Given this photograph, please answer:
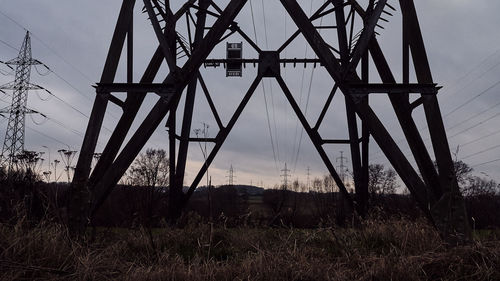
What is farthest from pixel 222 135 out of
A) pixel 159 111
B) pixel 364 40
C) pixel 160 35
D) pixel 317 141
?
pixel 364 40

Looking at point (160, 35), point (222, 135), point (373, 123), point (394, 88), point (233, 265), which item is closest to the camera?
point (233, 265)

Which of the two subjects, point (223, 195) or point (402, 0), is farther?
point (223, 195)

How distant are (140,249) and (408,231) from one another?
3.35 m

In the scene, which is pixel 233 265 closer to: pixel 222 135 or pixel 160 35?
pixel 160 35

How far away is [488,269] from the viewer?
11.3 feet

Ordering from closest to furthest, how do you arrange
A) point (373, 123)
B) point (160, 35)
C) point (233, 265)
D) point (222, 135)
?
point (233, 265)
point (373, 123)
point (160, 35)
point (222, 135)

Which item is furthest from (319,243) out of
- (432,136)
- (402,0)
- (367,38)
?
(402,0)

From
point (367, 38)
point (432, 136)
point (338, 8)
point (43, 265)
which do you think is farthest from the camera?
point (338, 8)

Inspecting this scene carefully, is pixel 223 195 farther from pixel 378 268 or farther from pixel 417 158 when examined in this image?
pixel 378 268

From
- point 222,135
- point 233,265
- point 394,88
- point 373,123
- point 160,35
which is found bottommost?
point 233,265

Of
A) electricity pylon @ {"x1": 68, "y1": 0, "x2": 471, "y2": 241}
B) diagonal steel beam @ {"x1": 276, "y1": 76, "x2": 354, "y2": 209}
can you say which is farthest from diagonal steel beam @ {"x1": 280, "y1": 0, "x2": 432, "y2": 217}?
diagonal steel beam @ {"x1": 276, "y1": 76, "x2": 354, "y2": 209}

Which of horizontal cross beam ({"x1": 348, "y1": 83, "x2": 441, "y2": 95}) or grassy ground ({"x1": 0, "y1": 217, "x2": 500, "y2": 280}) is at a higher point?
horizontal cross beam ({"x1": 348, "y1": 83, "x2": 441, "y2": 95})

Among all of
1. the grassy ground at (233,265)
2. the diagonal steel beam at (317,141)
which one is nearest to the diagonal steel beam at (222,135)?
the diagonal steel beam at (317,141)

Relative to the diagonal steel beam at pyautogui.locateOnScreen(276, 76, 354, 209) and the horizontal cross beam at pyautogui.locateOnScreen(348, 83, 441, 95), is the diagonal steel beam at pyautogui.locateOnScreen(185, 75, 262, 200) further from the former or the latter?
the horizontal cross beam at pyautogui.locateOnScreen(348, 83, 441, 95)
